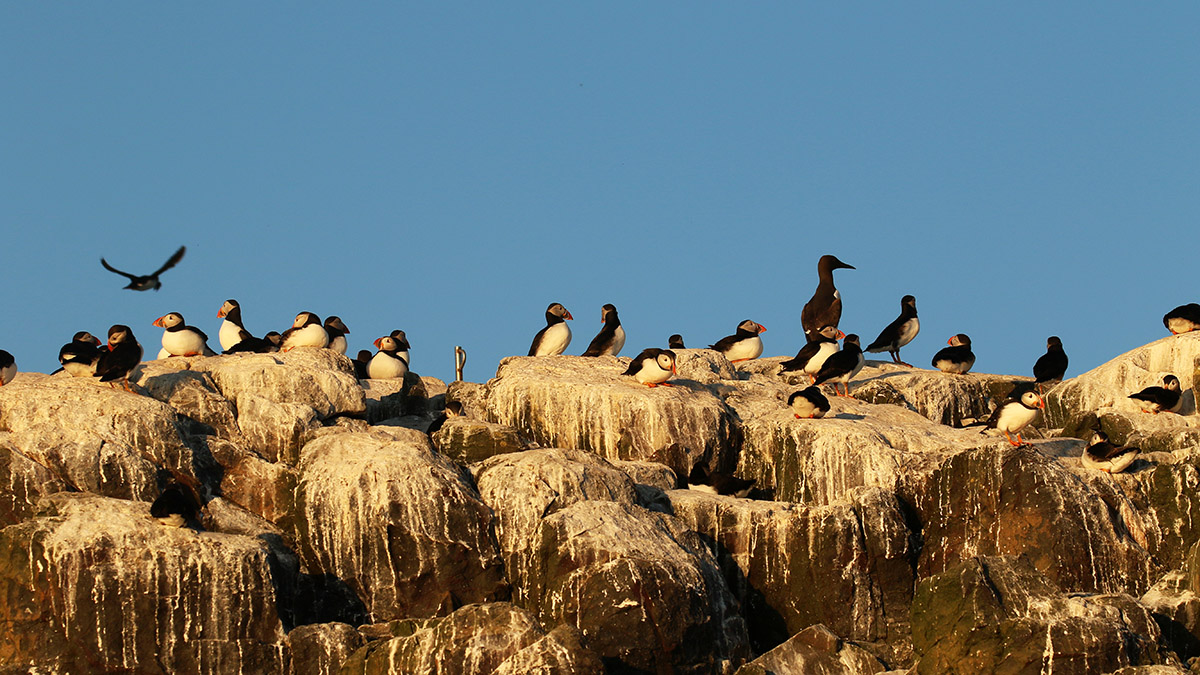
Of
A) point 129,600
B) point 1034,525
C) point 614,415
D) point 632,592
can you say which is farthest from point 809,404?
point 129,600

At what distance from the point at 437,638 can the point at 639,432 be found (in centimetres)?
614

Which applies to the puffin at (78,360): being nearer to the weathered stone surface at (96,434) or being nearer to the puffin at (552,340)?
the weathered stone surface at (96,434)

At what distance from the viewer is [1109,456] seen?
2078 cm

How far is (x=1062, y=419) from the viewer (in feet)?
82.1

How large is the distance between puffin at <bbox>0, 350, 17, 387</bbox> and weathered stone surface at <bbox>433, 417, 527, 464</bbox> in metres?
5.14

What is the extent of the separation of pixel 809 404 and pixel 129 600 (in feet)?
29.0

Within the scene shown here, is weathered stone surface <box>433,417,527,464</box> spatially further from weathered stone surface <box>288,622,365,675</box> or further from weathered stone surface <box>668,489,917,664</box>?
weathered stone surface <box>288,622,365,675</box>

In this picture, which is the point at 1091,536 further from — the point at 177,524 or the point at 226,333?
the point at 226,333

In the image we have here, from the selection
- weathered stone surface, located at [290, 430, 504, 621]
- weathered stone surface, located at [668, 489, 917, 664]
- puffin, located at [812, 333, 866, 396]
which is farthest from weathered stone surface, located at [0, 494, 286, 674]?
puffin, located at [812, 333, 866, 396]

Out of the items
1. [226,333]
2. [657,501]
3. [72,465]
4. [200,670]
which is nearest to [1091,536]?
[657,501]

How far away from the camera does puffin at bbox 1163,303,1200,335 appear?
80.8 ft

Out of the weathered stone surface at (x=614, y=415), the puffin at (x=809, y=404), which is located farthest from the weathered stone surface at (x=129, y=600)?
the puffin at (x=809, y=404)

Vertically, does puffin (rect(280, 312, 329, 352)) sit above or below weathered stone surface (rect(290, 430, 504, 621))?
above

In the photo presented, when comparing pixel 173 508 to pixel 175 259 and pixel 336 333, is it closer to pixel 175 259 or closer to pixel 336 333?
pixel 175 259
